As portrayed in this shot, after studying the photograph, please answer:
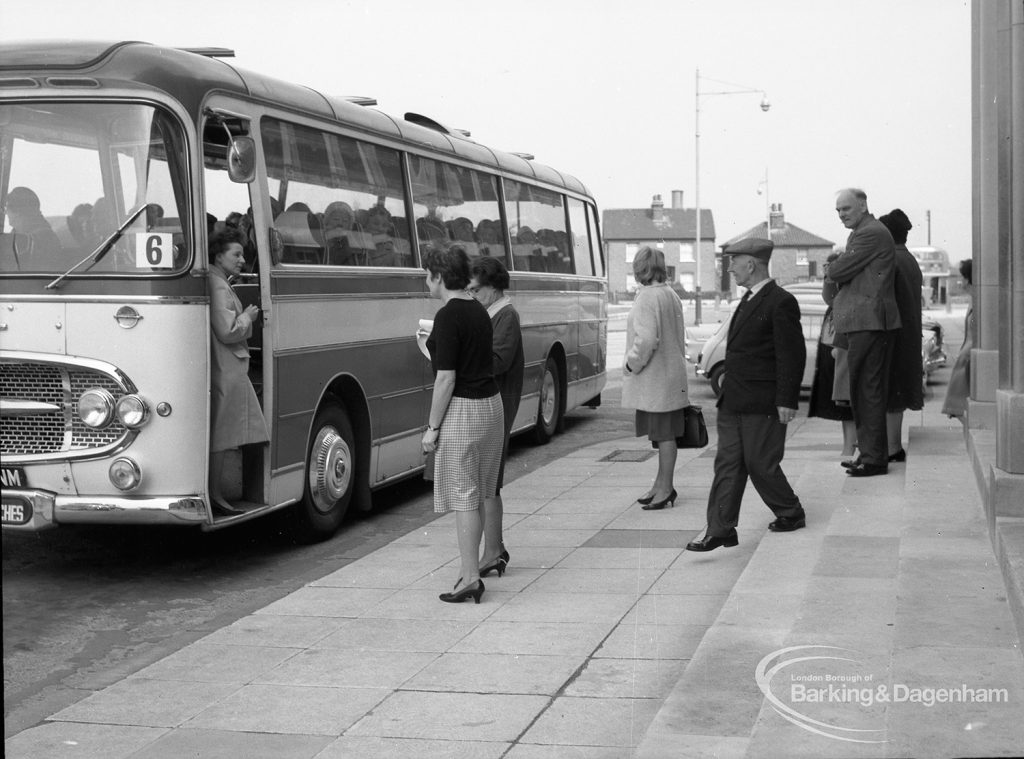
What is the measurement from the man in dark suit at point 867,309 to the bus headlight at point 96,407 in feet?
15.6

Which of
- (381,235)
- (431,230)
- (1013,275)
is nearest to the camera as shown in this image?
(1013,275)

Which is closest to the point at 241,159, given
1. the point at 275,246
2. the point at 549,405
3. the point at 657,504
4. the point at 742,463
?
the point at 275,246

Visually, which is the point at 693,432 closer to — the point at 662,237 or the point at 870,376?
the point at 870,376

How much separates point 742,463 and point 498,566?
1.48 meters

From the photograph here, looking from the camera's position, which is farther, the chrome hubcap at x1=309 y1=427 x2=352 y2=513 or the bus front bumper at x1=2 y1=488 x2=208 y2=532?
the chrome hubcap at x1=309 y1=427 x2=352 y2=513

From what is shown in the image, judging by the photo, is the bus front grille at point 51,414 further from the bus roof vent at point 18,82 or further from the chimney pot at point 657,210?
the chimney pot at point 657,210

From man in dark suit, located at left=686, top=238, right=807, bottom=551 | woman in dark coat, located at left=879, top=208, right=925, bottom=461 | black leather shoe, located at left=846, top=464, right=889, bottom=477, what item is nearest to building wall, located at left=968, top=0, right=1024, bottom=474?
man in dark suit, located at left=686, top=238, right=807, bottom=551

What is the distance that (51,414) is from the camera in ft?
24.0

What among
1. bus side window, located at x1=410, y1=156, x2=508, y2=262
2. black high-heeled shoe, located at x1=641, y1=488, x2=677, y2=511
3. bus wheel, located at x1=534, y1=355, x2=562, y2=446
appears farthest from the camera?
bus wheel, located at x1=534, y1=355, x2=562, y2=446

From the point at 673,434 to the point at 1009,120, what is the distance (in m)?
3.20

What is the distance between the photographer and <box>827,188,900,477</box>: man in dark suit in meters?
8.95

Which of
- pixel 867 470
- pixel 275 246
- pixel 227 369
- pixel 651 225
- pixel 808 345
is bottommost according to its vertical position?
pixel 867 470

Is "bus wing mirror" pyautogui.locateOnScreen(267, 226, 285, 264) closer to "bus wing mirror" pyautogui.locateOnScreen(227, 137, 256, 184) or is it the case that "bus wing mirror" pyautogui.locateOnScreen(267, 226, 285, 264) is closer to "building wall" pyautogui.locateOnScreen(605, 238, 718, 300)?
"bus wing mirror" pyautogui.locateOnScreen(227, 137, 256, 184)

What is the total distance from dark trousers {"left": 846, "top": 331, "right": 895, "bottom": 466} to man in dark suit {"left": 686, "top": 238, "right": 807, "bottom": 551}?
1.65 m
